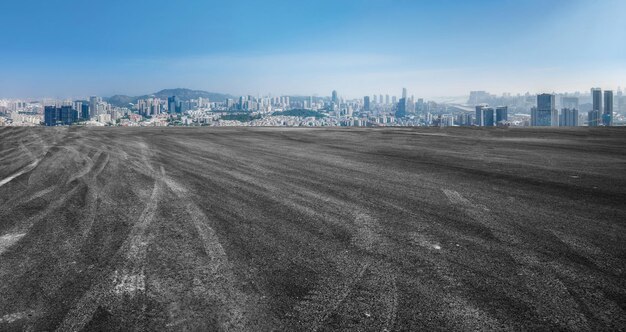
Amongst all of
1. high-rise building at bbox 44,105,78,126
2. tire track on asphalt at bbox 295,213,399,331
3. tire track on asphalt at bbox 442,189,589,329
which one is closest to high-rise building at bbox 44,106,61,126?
high-rise building at bbox 44,105,78,126

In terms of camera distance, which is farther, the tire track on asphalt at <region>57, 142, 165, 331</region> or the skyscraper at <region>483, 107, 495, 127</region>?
the skyscraper at <region>483, 107, 495, 127</region>

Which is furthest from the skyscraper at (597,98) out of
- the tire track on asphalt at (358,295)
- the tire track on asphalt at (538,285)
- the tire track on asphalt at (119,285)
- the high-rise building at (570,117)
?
the tire track on asphalt at (119,285)

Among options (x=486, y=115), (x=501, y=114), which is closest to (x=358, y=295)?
(x=486, y=115)

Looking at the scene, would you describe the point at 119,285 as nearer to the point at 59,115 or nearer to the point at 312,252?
the point at 312,252

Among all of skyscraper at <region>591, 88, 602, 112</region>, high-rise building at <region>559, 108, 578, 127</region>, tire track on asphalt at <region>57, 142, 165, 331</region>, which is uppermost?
skyscraper at <region>591, 88, 602, 112</region>

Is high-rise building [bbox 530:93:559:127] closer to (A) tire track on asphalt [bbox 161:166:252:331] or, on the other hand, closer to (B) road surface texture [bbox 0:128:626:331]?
(B) road surface texture [bbox 0:128:626:331]

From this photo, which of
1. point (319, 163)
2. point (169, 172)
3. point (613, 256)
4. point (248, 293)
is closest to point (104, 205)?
point (169, 172)
